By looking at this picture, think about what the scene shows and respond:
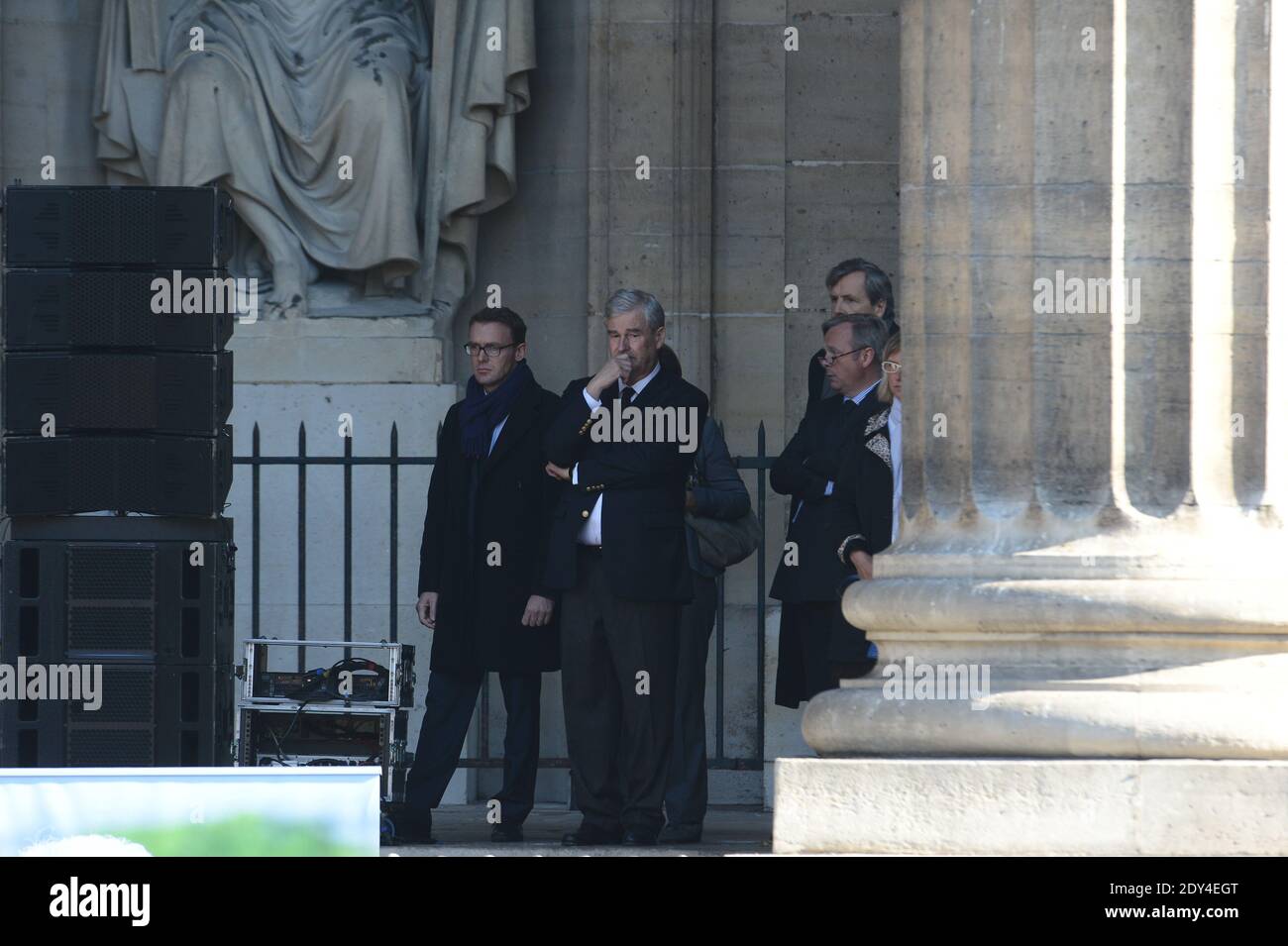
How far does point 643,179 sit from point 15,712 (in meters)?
4.89

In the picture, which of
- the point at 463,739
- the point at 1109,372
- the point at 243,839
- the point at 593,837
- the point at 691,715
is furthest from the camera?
the point at 463,739

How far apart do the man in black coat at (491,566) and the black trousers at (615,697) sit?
1.07 ft

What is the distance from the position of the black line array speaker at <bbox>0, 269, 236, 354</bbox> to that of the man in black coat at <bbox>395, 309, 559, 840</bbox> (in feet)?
4.85

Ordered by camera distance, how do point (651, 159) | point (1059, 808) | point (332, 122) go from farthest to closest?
1. point (651, 159)
2. point (332, 122)
3. point (1059, 808)

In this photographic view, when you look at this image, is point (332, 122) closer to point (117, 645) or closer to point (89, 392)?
point (89, 392)

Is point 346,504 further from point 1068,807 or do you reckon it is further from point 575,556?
point 1068,807

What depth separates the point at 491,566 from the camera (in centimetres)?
981

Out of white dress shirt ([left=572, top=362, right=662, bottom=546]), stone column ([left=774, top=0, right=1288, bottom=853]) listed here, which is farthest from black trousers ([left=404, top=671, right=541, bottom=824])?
stone column ([left=774, top=0, right=1288, bottom=853])

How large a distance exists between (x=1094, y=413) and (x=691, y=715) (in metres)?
2.98

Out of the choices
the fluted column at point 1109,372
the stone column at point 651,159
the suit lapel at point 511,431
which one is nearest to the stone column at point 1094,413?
the fluted column at point 1109,372

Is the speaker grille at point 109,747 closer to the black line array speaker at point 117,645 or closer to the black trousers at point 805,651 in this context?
the black line array speaker at point 117,645

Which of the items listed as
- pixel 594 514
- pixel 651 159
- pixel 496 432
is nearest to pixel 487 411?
pixel 496 432

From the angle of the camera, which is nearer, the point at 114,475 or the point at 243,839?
the point at 243,839

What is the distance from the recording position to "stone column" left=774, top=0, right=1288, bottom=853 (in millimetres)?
6988
